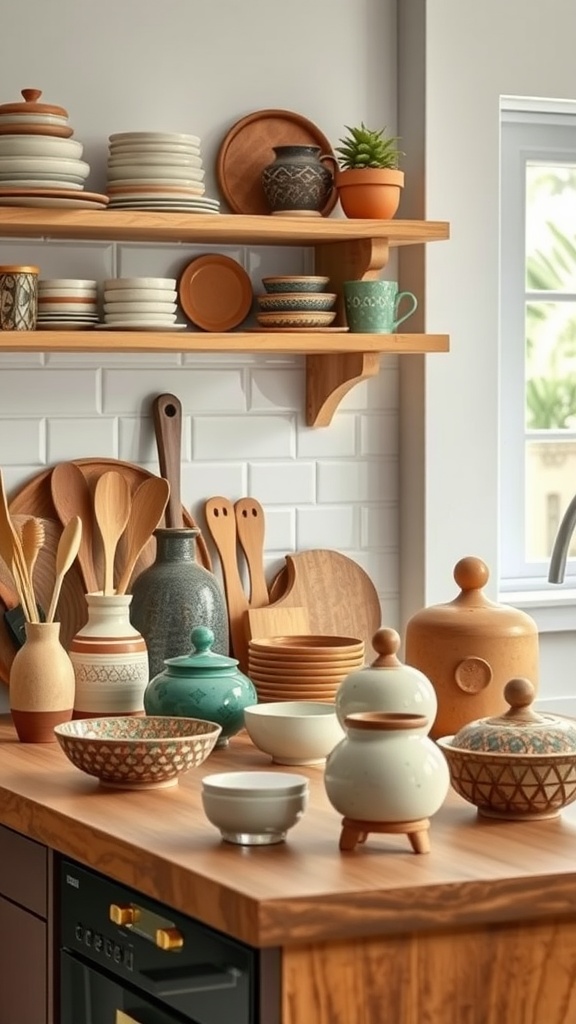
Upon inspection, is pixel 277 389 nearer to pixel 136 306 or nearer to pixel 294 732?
pixel 136 306

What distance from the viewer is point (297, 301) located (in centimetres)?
324

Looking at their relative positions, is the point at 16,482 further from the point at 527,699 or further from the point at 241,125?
the point at 527,699

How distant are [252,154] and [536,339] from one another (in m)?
0.81

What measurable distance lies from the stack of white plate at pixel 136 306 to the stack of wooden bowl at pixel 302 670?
2.01ft

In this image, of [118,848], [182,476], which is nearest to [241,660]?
[182,476]

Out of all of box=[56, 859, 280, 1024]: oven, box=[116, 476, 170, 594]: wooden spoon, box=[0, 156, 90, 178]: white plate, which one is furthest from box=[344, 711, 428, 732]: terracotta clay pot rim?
box=[0, 156, 90, 178]: white plate

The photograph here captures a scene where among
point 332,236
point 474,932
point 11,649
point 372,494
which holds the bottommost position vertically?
point 474,932

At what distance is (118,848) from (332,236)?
140 centimetres

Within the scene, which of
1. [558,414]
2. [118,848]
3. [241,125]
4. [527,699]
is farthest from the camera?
[558,414]

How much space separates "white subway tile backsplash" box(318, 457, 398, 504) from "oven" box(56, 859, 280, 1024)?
1.24 metres

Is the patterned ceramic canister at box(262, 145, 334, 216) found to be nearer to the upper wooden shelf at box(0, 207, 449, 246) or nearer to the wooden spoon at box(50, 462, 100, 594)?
the upper wooden shelf at box(0, 207, 449, 246)

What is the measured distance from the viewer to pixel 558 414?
3.82 metres

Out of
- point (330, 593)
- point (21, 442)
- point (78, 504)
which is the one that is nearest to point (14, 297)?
point (21, 442)

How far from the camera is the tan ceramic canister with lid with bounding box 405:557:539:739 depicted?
9.68 feet
